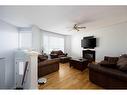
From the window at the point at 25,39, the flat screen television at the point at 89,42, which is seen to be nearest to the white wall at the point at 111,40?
the flat screen television at the point at 89,42

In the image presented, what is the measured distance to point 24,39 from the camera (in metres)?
5.47

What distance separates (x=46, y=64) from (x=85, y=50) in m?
4.12

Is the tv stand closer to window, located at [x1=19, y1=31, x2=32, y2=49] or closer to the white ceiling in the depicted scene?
the white ceiling

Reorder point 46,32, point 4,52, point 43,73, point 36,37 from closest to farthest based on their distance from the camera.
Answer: point 4,52 → point 43,73 → point 36,37 → point 46,32

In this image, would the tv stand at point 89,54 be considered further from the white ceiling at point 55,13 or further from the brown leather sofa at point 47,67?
the white ceiling at point 55,13

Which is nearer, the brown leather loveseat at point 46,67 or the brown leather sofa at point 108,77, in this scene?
the brown leather sofa at point 108,77

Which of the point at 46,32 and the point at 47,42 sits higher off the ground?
the point at 46,32

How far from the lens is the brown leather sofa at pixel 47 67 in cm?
391

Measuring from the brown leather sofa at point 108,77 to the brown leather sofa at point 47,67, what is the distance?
1769mm

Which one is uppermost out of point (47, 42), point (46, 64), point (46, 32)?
point (46, 32)

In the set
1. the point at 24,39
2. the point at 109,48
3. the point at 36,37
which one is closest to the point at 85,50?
the point at 109,48

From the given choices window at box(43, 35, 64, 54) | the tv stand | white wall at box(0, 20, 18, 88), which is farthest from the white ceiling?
window at box(43, 35, 64, 54)

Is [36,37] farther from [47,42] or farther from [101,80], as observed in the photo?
[101,80]

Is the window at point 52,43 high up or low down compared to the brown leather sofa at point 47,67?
up
